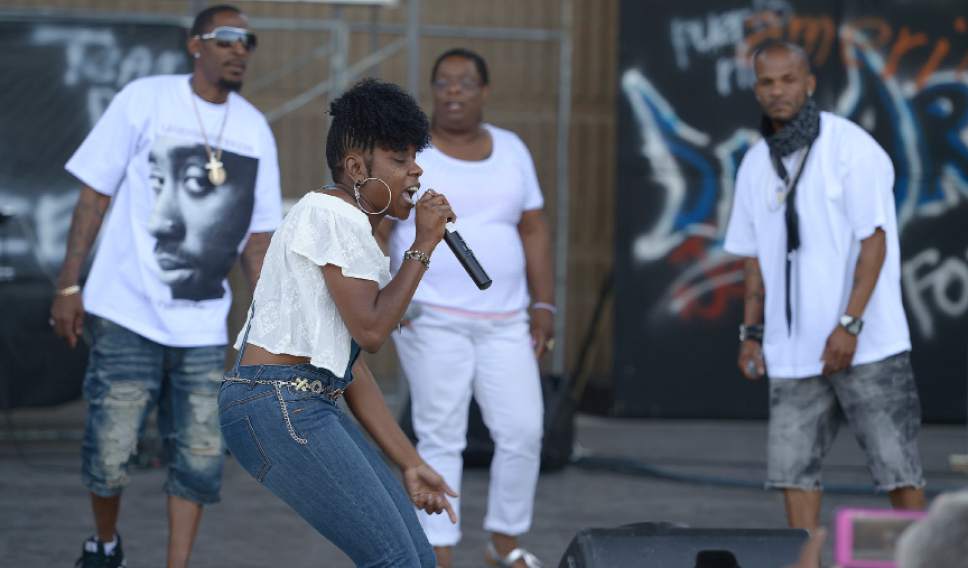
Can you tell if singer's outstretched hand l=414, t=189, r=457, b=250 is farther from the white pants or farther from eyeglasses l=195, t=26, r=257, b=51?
the white pants

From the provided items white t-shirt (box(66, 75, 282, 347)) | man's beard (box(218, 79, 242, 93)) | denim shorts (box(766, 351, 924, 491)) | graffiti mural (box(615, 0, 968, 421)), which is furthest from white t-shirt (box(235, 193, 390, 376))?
graffiti mural (box(615, 0, 968, 421))

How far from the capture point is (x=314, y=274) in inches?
157

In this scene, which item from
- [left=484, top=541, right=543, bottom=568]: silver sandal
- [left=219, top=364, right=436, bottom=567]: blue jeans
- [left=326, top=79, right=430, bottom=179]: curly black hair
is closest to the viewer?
[left=219, top=364, right=436, bottom=567]: blue jeans

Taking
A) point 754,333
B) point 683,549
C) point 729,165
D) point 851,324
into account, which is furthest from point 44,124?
point 683,549

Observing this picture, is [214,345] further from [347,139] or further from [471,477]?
[471,477]

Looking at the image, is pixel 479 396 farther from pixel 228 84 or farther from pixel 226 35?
pixel 226 35

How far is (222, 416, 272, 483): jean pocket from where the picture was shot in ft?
12.9

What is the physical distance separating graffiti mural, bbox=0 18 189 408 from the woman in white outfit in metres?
2.47

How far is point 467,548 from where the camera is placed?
664cm

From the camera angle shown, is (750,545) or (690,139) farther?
(690,139)

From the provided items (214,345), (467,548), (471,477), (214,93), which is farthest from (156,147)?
(471,477)

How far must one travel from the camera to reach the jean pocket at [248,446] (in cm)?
394

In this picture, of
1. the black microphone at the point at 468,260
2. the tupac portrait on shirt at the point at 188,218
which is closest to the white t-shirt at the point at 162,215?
the tupac portrait on shirt at the point at 188,218

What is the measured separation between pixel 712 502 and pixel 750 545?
11.8ft
